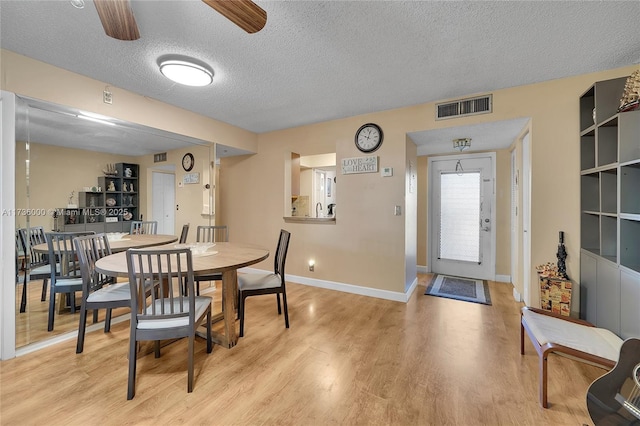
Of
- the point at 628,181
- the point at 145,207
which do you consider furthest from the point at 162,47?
the point at 628,181

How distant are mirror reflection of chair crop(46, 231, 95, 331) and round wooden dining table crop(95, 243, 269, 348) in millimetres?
504

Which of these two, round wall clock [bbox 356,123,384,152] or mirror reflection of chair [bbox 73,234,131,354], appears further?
round wall clock [bbox 356,123,384,152]

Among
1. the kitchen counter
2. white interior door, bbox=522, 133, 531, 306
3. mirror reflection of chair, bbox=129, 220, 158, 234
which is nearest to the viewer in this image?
white interior door, bbox=522, 133, 531, 306

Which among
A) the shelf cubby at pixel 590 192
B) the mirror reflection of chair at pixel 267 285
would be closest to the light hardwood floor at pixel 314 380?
the mirror reflection of chair at pixel 267 285

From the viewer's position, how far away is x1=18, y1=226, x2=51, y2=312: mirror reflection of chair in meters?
2.18

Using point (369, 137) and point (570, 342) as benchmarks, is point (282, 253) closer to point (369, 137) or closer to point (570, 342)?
point (369, 137)

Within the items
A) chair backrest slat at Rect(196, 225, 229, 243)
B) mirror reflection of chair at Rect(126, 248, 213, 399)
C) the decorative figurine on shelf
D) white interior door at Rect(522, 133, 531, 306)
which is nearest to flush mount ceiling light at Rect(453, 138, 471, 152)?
white interior door at Rect(522, 133, 531, 306)

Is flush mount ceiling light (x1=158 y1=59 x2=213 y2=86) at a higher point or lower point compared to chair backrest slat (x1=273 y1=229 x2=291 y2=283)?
higher

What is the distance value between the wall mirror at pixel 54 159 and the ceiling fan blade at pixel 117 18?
140cm

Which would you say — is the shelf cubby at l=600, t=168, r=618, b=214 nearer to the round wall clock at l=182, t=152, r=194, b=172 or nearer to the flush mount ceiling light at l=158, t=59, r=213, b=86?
the flush mount ceiling light at l=158, t=59, r=213, b=86

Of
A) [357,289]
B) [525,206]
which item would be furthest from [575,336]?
[357,289]

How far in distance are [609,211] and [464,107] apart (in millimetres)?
1604

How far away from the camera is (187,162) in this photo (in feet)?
12.1

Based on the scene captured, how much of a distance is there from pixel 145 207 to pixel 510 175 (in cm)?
531
